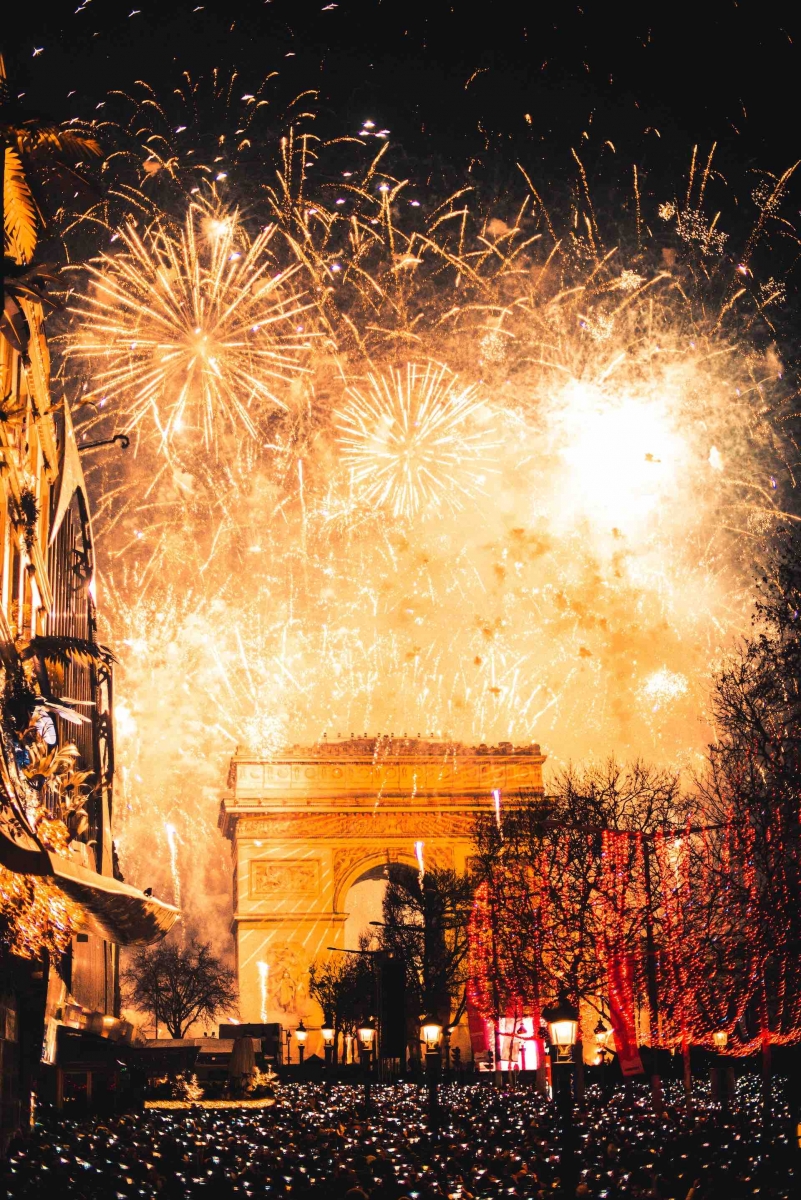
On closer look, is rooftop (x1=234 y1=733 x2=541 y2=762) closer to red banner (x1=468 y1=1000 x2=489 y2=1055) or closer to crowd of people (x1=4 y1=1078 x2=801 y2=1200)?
red banner (x1=468 y1=1000 x2=489 y2=1055)

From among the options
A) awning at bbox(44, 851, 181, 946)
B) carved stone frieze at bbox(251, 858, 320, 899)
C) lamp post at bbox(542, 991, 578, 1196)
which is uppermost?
carved stone frieze at bbox(251, 858, 320, 899)

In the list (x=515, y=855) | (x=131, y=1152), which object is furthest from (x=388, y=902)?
(x=131, y=1152)

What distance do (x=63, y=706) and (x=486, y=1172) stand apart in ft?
26.6

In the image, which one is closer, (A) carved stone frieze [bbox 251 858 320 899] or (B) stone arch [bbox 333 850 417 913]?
(A) carved stone frieze [bbox 251 858 320 899]

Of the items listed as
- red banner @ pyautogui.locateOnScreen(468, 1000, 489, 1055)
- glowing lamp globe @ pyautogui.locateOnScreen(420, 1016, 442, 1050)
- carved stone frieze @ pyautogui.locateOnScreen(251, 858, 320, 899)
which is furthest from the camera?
carved stone frieze @ pyautogui.locateOnScreen(251, 858, 320, 899)

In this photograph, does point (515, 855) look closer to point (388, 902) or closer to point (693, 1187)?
point (388, 902)

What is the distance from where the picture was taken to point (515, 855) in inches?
1781

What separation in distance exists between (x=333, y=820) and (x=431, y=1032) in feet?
154

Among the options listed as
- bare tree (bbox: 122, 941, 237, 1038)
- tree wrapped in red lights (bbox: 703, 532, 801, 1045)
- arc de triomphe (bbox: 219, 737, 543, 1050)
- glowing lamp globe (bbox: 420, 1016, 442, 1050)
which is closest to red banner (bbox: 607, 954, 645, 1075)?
tree wrapped in red lights (bbox: 703, 532, 801, 1045)

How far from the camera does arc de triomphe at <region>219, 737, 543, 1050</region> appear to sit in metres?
66.8

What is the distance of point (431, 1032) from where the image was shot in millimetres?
22000

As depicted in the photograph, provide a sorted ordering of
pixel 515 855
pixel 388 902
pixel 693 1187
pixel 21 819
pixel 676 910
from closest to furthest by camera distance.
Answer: pixel 693 1187, pixel 21 819, pixel 676 910, pixel 515 855, pixel 388 902

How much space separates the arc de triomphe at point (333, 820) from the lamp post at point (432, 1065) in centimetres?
4510

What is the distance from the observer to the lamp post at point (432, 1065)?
60.1ft
